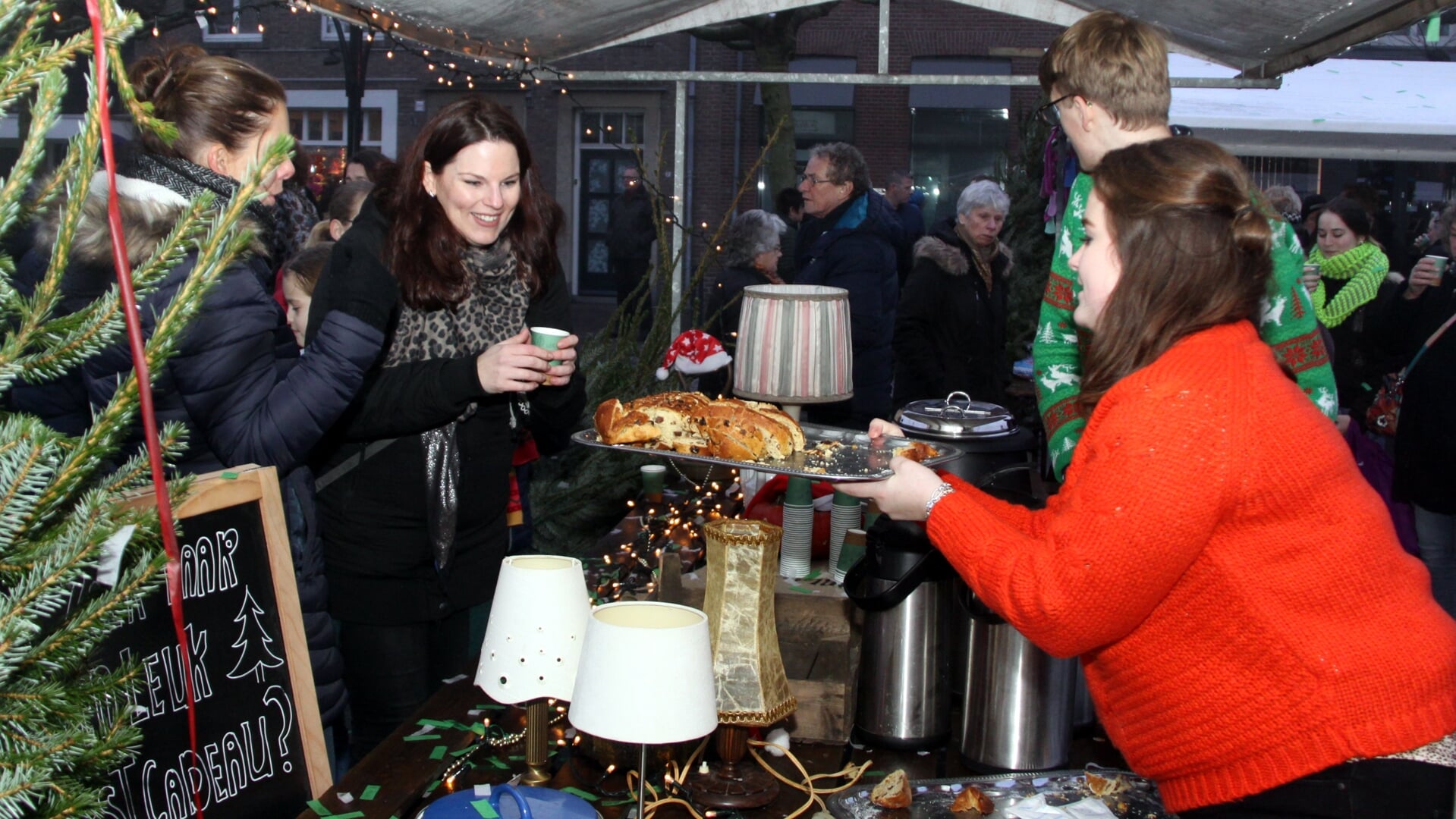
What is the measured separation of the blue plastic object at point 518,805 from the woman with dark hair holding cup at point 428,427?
1020 mm

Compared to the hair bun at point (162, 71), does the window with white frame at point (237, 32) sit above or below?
above

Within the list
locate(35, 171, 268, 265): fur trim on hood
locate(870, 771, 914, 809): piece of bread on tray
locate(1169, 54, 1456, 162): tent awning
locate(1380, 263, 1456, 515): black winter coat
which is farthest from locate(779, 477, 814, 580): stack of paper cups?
locate(1169, 54, 1456, 162): tent awning

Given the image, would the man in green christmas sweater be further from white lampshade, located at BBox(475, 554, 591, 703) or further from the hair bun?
the hair bun

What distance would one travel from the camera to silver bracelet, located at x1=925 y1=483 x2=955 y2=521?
162 centimetres

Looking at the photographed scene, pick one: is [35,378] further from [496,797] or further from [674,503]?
[674,503]

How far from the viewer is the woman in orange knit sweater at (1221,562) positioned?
1.37 meters

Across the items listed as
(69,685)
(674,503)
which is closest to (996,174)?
(674,503)

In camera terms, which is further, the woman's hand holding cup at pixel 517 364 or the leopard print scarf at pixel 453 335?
the leopard print scarf at pixel 453 335

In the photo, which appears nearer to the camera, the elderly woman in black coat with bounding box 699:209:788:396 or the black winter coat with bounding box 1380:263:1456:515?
the black winter coat with bounding box 1380:263:1456:515

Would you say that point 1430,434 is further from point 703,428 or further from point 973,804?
point 973,804

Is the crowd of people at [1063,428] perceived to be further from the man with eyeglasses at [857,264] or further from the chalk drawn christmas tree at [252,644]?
the man with eyeglasses at [857,264]

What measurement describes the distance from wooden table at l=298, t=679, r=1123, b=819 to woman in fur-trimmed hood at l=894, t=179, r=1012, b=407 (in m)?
2.94

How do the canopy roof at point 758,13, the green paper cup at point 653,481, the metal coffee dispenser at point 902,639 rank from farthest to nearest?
the canopy roof at point 758,13 → the green paper cup at point 653,481 → the metal coffee dispenser at point 902,639

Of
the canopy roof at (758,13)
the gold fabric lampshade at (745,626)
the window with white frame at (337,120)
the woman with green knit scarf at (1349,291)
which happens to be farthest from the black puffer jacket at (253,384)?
the window with white frame at (337,120)
